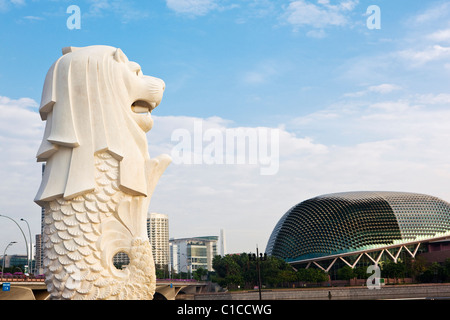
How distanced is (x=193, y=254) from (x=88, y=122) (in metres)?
107


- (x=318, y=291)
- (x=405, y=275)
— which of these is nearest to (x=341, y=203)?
(x=405, y=275)

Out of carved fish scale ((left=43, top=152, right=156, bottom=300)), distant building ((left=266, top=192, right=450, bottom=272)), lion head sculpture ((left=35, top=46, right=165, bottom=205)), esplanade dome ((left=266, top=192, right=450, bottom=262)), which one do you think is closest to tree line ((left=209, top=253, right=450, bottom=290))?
distant building ((left=266, top=192, right=450, bottom=272))

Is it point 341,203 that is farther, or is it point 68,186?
point 341,203

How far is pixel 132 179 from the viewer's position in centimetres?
891

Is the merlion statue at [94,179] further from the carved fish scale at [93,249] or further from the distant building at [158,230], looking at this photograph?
the distant building at [158,230]

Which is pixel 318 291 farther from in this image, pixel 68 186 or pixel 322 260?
pixel 68 186

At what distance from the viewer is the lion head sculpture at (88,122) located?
860cm

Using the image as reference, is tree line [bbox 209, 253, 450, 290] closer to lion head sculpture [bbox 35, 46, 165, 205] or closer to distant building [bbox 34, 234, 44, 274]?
distant building [bbox 34, 234, 44, 274]

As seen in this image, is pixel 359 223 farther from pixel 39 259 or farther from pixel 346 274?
pixel 39 259

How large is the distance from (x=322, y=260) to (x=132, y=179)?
58.7 metres

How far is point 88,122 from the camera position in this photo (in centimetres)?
877
